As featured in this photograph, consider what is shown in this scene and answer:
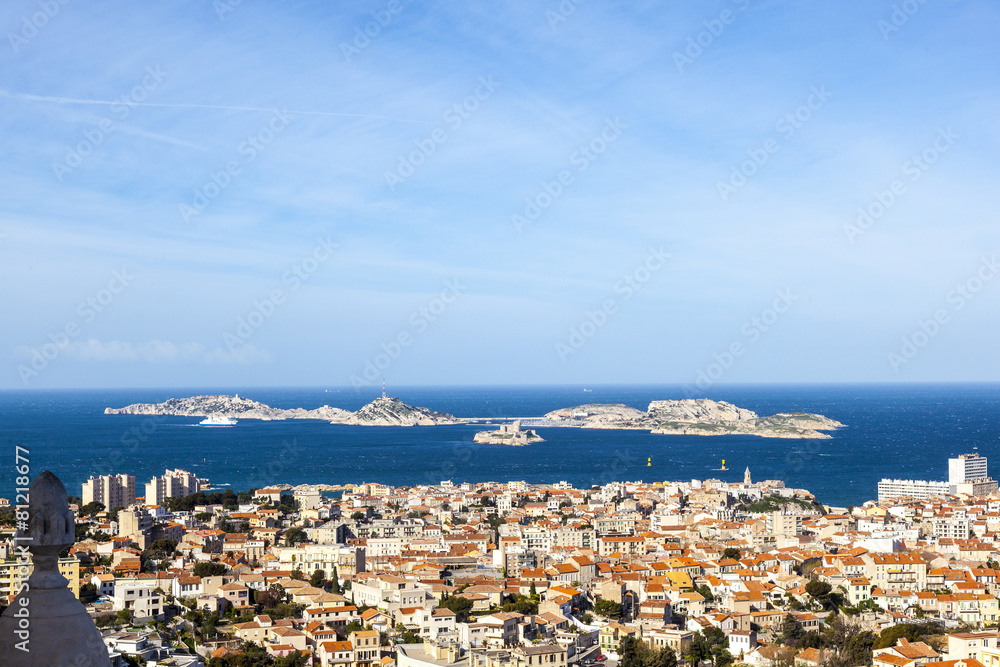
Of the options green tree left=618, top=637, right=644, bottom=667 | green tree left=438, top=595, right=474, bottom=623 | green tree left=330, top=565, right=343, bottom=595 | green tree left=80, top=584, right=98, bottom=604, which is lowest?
green tree left=618, top=637, right=644, bottom=667

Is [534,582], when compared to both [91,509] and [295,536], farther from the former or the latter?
[91,509]

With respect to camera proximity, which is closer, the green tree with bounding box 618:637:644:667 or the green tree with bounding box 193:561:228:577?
the green tree with bounding box 618:637:644:667

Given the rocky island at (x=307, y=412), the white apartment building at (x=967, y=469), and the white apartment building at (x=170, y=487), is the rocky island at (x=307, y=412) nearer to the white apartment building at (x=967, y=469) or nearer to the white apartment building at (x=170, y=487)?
the white apartment building at (x=170, y=487)

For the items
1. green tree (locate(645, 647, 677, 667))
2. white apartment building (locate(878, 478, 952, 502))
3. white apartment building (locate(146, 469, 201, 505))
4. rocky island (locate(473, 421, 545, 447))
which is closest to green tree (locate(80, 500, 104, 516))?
white apartment building (locate(146, 469, 201, 505))

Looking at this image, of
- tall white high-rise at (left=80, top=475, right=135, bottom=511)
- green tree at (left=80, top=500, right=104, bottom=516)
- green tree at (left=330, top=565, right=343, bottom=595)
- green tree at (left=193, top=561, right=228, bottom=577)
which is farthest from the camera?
tall white high-rise at (left=80, top=475, right=135, bottom=511)

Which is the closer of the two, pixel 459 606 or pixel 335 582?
pixel 459 606

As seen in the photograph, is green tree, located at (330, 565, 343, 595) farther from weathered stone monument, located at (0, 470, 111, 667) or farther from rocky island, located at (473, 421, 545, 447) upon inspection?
rocky island, located at (473, 421, 545, 447)

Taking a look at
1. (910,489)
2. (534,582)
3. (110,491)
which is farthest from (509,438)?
(534,582)
